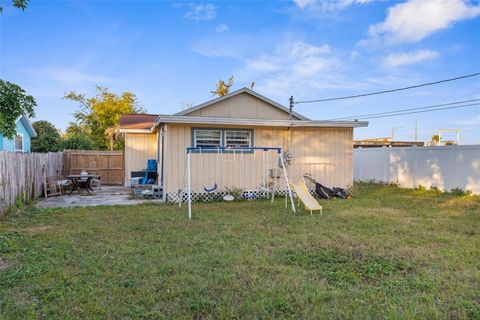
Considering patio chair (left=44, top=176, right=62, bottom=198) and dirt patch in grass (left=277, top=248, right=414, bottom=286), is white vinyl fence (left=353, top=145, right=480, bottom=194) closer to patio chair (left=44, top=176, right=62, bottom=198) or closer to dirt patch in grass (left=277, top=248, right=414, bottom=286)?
dirt patch in grass (left=277, top=248, right=414, bottom=286)

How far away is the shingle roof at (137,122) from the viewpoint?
48.0 feet

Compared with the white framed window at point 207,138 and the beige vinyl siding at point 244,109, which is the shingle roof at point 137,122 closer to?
the beige vinyl siding at point 244,109

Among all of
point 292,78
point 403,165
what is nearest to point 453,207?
point 403,165

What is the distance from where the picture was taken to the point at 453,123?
797 inches

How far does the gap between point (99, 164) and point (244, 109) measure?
8.03 m

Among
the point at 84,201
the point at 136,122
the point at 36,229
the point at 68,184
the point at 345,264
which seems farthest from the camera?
the point at 136,122

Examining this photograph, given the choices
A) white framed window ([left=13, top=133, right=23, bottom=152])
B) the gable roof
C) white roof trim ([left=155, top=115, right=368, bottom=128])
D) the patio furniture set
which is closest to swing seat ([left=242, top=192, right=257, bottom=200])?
white roof trim ([left=155, top=115, right=368, bottom=128])

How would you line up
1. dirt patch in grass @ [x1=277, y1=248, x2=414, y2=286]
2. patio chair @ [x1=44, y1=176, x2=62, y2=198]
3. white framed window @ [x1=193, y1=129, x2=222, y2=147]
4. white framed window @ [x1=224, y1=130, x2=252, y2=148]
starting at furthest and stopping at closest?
patio chair @ [x1=44, y1=176, x2=62, y2=198] < white framed window @ [x1=224, y1=130, x2=252, y2=148] < white framed window @ [x1=193, y1=129, x2=222, y2=147] < dirt patch in grass @ [x1=277, y1=248, x2=414, y2=286]

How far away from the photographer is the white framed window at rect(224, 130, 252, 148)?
1020cm

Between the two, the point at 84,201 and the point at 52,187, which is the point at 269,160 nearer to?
the point at 84,201

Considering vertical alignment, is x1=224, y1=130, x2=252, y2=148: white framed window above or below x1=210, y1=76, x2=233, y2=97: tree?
below

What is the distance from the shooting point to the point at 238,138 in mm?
10328

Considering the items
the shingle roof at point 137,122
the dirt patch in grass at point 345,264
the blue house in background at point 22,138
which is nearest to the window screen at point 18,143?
the blue house in background at point 22,138

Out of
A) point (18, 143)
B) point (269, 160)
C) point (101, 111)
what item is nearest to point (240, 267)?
point (269, 160)
